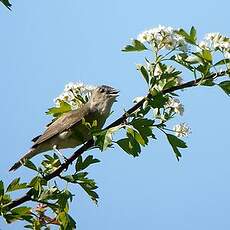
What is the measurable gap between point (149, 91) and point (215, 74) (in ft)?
1.19

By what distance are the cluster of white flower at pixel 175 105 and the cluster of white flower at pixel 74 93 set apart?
584 millimetres

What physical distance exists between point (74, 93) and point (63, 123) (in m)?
0.54

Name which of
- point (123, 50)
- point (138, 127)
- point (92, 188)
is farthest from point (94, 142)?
point (123, 50)

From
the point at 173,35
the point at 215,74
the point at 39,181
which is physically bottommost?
the point at 39,181

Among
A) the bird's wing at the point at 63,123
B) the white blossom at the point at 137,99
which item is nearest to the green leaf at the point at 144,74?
the white blossom at the point at 137,99

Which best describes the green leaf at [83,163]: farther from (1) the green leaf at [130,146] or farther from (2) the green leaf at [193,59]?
(2) the green leaf at [193,59]

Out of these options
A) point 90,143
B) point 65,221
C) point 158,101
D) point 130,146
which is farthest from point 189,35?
point 65,221

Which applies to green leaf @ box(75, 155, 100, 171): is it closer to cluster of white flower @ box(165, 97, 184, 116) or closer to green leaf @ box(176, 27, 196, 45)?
cluster of white flower @ box(165, 97, 184, 116)

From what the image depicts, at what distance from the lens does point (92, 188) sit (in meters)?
2.97

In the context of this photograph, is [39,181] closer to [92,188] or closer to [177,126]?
[92,188]

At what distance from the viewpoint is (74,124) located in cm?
362

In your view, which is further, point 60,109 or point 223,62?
point 60,109

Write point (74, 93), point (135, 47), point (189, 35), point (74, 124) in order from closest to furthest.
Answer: point (189, 35) < point (135, 47) < point (74, 93) < point (74, 124)

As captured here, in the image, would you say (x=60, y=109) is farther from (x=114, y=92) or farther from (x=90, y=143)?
(x=114, y=92)
